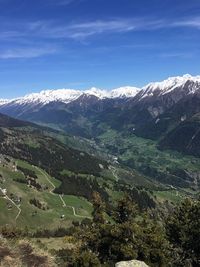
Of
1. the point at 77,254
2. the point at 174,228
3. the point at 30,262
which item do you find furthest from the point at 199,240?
the point at 30,262

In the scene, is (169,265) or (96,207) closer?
(169,265)

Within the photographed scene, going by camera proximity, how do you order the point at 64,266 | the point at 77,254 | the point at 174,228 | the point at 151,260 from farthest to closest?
the point at 174,228, the point at 151,260, the point at 77,254, the point at 64,266

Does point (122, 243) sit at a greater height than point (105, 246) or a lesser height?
greater

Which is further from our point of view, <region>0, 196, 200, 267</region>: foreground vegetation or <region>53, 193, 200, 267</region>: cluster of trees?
<region>53, 193, 200, 267</region>: cluster of trees

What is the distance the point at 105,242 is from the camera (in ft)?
214

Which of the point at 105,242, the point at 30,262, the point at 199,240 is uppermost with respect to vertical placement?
the point at 30,262

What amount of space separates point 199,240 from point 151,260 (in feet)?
86.2

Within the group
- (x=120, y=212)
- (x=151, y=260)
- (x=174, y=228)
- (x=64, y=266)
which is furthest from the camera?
(x=174, y=228)

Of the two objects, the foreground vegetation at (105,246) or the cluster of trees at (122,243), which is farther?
the cluster of trees at (122,243)

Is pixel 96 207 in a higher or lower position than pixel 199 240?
higher

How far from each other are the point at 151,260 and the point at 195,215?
34.1 m

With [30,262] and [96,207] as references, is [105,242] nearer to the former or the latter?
[96,207]

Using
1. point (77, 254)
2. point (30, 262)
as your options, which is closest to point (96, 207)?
point (77, 254)

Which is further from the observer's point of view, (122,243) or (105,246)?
(105,246)
